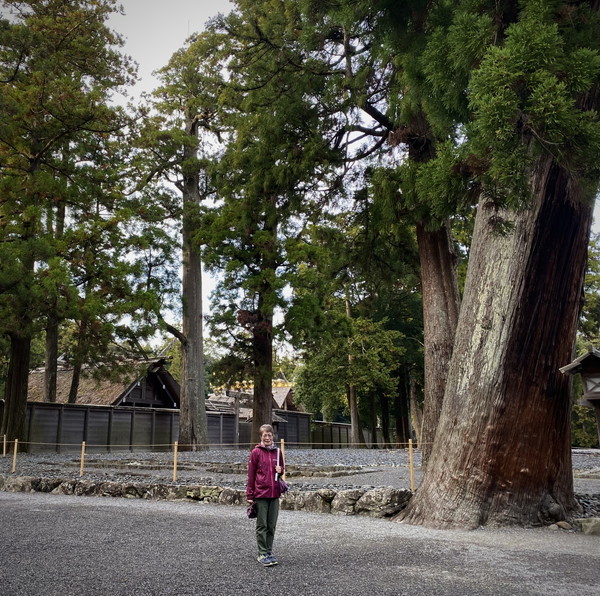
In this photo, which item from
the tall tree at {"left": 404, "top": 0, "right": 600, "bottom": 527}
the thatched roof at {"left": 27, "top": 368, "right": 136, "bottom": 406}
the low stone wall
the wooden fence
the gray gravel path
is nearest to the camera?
the gray gravel path

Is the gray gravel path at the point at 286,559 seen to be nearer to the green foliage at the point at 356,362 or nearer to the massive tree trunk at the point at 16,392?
the massive tree trunk at the point at 16,392

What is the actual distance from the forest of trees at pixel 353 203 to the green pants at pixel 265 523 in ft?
7.38

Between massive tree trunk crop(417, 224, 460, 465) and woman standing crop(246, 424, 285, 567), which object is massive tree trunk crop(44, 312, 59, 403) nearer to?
massive tree trunk crop(417, 224, 460, 465)

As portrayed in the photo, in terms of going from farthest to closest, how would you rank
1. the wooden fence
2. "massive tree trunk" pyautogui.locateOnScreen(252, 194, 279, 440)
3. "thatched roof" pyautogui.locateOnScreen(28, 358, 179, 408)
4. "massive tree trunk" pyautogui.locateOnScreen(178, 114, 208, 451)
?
"thatched roof" pyautogui.locateOnScreen(28, 358, 179, 408) < "massive tree trunk" pyautogui.locateOnScreen(178, 114, 208, 451) < the wooden fence < "massive tree trunk" pyautogui.locateOnScreen(252, 194, 279, 440)

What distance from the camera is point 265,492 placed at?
4.02m

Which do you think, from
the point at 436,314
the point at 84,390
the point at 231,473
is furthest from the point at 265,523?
the point at 84,390

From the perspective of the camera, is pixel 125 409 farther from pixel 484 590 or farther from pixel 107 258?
pixel 484 590

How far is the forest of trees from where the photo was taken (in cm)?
443

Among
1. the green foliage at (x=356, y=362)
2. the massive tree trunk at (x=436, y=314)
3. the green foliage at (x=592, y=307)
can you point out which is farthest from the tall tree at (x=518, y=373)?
the green foliage at (x=592, y=307)

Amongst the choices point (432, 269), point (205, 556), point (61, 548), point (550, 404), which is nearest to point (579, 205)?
point (550, 404)

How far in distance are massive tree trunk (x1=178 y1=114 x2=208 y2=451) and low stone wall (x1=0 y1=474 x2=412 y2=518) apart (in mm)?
8596

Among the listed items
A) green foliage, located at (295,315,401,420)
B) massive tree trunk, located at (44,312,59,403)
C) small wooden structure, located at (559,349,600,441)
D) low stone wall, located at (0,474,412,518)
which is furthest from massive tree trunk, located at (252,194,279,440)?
small wooden structure, located at (559,349,600,441)

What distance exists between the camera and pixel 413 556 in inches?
161

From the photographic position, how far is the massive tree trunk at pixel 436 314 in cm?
843
